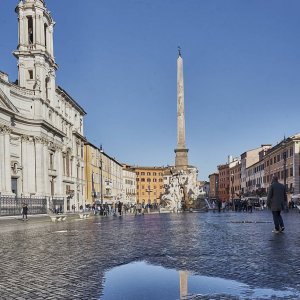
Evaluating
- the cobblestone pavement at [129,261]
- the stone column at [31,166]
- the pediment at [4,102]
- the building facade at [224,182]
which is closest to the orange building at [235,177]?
the building facade at [224,182]

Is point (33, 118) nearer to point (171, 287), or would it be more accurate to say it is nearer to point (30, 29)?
point (30, 29)

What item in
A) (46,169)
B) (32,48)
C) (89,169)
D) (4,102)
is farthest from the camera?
(89,169)

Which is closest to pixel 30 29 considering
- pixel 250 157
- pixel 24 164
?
pixel 24 164

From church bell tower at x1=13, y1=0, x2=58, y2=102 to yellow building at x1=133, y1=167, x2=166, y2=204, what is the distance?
102156mm

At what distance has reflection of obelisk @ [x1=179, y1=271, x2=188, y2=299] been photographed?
5531mm

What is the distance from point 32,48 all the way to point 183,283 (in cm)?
5127

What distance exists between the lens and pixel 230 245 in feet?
36.0

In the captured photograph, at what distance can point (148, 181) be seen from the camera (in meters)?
160

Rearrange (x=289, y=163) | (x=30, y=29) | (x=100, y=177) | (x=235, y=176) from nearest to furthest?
1. (x=30, y=29)
2. (x=289, y=163)
3. (x=100, y=177)
4. (x=235, y=176)

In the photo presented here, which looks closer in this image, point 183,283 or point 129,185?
point 183,283

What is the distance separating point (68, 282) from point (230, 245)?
5.40 m

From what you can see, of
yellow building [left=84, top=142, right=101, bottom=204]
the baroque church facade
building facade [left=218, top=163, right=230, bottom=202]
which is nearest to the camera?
the baroque church facade

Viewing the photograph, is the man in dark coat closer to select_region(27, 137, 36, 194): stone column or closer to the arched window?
select_region(27, 137, 36, 194): stone column

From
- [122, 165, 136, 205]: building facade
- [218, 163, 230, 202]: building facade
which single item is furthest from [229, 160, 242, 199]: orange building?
[122, 165, 136, 205]: building facade
